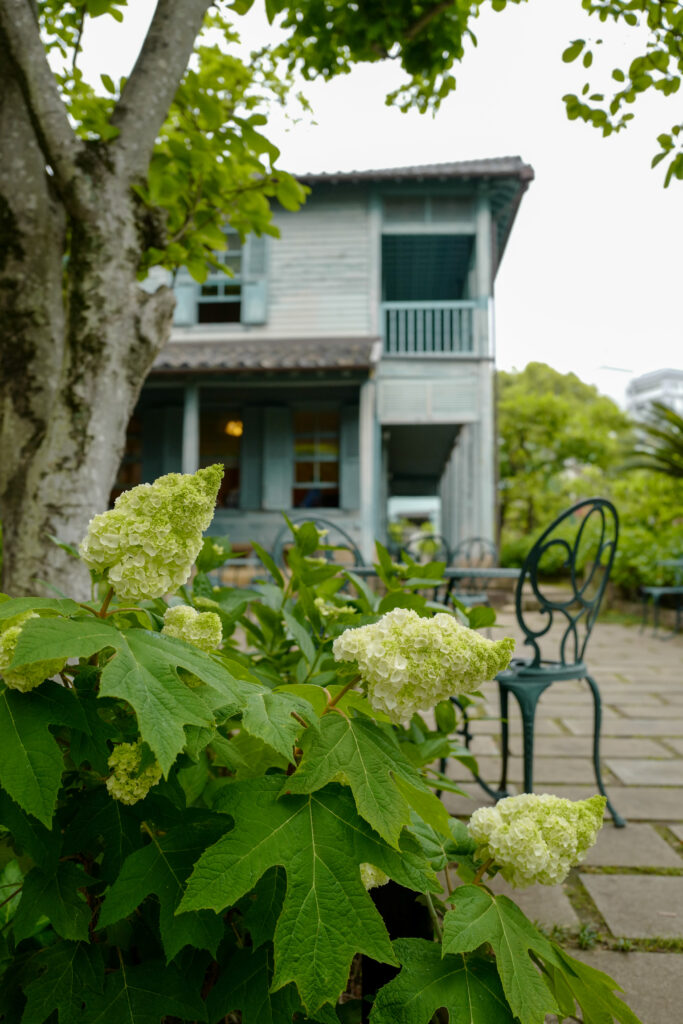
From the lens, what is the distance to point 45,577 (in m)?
1.92

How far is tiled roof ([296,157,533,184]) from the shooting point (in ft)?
32.0

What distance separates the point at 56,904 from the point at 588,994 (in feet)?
2.12

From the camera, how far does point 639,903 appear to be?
5.42ft

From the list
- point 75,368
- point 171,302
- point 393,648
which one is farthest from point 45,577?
point 393,648

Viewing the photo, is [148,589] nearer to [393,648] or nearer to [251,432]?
[393,648]

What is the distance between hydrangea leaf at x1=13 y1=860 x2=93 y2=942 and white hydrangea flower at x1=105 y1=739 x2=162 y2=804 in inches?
4.3

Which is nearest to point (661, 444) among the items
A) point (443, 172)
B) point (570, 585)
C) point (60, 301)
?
point (570, 585)

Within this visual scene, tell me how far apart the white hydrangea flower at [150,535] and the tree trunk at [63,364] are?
1336 millimetres

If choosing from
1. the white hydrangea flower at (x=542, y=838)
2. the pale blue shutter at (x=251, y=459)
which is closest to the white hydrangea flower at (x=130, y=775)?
the white hydrangea flower at (x=542, y=838)

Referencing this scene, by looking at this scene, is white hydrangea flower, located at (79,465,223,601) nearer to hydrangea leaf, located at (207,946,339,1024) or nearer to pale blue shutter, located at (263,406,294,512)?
hydrangea leaf, located at (207,946,339,1024)

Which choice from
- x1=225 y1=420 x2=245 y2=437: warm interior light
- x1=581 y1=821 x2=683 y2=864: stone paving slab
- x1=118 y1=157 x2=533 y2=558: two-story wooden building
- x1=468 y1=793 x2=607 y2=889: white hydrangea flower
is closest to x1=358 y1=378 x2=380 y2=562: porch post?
x1=118 y1=157 x2=533 y2=558: two-story wooden building

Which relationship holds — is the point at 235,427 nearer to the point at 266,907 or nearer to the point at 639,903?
the point at 639,903

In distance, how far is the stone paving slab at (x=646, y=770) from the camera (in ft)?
8.38

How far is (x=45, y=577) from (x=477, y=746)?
6.91ft
